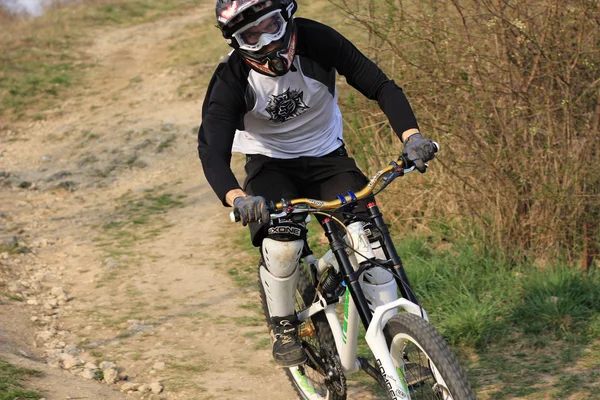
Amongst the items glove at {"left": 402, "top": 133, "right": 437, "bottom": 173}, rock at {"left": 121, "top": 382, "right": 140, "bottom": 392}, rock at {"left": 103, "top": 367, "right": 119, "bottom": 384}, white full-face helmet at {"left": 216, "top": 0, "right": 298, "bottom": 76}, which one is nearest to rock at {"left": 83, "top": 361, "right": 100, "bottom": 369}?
rock at {"left": 103, "top": 367, "right": 119, "bottom": 384}

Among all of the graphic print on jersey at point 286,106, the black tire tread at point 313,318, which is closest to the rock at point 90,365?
the black tire tread at point 313,318

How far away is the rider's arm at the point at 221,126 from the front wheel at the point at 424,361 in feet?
3.25

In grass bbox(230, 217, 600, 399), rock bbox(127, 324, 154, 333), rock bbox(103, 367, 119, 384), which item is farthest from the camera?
rock bbox(127, 324, 154, 333)

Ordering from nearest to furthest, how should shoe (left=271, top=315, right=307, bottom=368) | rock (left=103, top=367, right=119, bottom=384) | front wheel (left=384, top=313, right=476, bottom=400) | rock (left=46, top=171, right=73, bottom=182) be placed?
front wheel (left=384, top=313, right=476, bottom=400), shoe (left=271, top=315, right=307, bottom=368), rock (left=103, top=367, right=119, bottom=384), rock (left=46, top=171, right=73, bottom=182)

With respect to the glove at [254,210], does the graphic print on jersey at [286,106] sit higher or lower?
higher

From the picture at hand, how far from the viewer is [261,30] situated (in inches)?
156

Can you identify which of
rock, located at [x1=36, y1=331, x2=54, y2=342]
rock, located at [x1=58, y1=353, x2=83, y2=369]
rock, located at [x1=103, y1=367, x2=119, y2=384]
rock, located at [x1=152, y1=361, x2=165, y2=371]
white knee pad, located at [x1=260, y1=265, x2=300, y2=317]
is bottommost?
rock, located at [x1=152, y1=361, x2=165, y2=371]

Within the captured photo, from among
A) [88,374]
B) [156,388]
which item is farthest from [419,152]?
[88,374]

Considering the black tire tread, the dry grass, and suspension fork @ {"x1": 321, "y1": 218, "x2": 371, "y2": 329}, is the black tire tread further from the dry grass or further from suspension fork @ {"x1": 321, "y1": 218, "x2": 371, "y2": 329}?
the dry grass

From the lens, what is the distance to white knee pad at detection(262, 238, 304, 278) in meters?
4.10

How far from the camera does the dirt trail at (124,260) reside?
17.7ft

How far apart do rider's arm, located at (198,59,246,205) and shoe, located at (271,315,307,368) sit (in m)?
0.91

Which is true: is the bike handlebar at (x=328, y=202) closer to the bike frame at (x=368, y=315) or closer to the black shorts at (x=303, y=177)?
the bike frame at (x=368, y=315)

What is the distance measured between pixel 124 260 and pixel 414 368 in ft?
15.4
